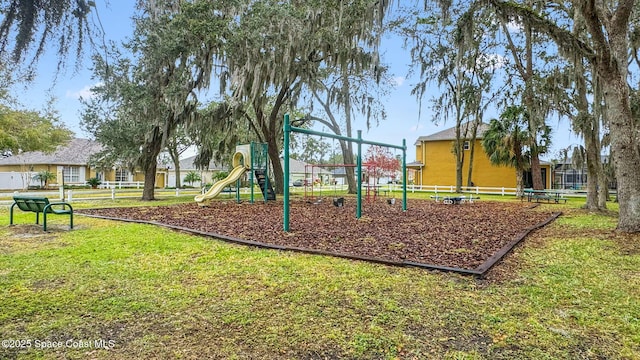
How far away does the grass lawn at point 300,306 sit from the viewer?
248cm

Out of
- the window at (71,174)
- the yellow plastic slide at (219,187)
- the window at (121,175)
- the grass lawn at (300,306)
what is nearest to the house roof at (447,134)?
the yellow plastic slide at (219,187)

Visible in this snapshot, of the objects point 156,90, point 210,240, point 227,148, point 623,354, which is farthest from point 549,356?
point 227,148

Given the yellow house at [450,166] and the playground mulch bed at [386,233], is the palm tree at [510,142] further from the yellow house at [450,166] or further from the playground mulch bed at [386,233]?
the playground mulch bed at [386,233]

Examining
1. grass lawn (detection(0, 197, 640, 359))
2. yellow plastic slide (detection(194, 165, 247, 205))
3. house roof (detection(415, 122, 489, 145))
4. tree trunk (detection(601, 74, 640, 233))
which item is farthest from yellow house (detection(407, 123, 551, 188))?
grass lawn (detection(0, 197, 640, 359))

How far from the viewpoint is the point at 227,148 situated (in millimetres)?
20219

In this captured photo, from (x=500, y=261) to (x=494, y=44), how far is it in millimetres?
13697

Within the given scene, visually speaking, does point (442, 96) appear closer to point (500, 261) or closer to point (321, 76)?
point (321, 76)

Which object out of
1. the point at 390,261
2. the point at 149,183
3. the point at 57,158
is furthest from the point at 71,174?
the point at 390,261

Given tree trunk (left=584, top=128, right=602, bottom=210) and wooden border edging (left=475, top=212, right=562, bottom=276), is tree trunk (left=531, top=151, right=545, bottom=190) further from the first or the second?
wooden border edging (left=475, top=212, right=562, bottom=276)

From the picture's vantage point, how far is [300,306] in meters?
3.20

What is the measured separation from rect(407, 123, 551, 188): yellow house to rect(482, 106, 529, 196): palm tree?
14.4 ft

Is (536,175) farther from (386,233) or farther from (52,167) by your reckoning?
(52,167)

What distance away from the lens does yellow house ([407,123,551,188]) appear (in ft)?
81.5

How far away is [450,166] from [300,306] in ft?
84.4
